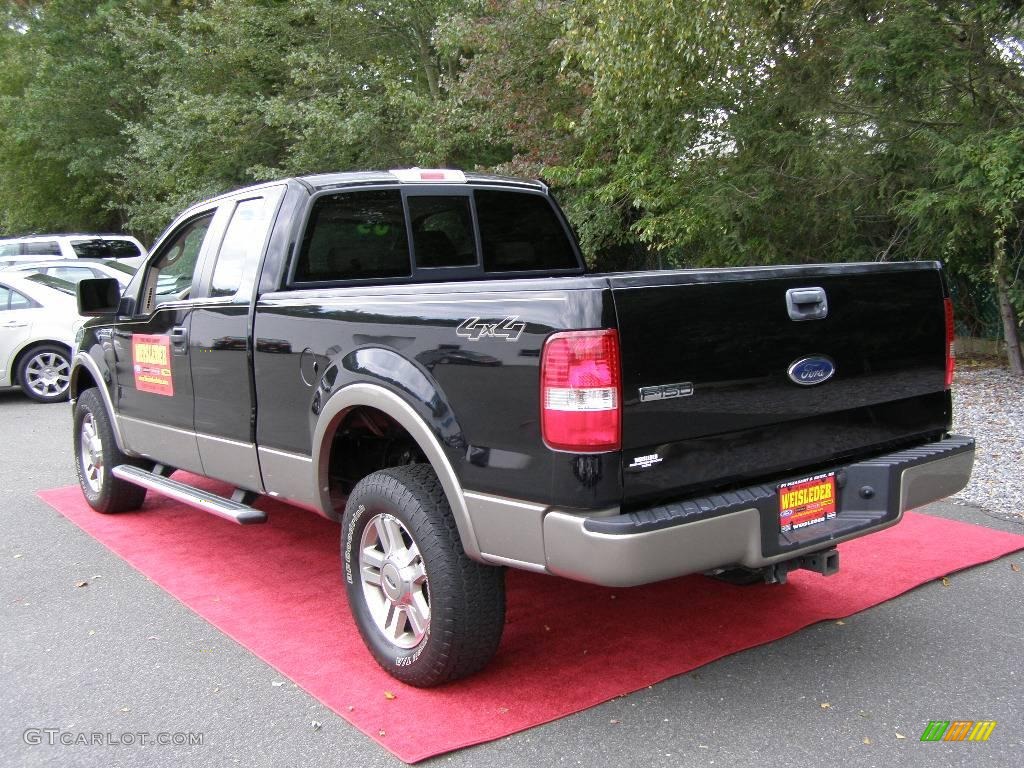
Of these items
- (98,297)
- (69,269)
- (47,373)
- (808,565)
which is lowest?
(808,565)

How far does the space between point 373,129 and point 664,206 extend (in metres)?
6.99

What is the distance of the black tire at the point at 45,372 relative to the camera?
11.8 m

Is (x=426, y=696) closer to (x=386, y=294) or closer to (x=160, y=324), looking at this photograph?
(x=386, y=294)

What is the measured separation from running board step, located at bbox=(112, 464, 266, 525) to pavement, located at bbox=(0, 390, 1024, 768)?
1.68 feet

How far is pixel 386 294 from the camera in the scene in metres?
3.59

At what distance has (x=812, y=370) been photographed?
10.9 ft

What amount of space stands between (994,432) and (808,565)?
4932mm

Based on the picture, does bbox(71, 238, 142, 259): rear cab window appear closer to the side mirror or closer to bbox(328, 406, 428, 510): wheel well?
the side mirror

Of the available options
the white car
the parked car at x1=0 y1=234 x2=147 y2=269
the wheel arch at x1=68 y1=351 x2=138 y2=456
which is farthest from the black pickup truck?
the parked car at x1=0 y1=234 x2=147 y2=269

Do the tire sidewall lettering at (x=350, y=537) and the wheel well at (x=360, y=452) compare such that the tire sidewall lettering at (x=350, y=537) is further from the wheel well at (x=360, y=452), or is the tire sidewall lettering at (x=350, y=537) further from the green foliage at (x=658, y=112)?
the green foliage at (x=658, y=112)

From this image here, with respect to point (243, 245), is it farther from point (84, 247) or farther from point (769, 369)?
point (84, 247)

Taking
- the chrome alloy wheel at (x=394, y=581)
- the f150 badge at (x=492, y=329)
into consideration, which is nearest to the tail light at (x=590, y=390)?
the f150 badge at (x=492, y=329)

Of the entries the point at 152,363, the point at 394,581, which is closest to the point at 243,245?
the point at 152,363

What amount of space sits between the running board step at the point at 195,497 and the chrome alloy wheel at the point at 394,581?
0.82 metres
